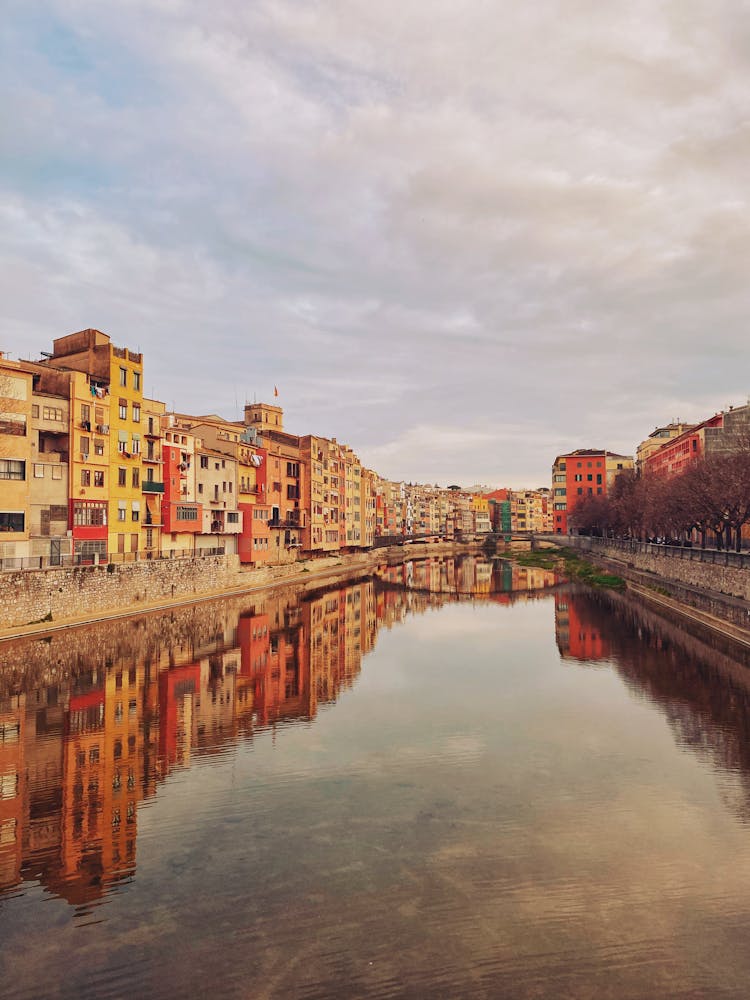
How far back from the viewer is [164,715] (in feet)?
88.4

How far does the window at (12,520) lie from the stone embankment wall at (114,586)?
227 inches

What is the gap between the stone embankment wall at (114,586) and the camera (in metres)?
40.7

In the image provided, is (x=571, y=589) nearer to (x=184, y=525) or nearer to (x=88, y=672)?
(x=184, y=525)

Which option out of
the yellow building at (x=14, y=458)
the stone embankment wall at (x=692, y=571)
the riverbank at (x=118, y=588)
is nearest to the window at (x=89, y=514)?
the yellow building at (x=14, y=458)

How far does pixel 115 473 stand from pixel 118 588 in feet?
38.8

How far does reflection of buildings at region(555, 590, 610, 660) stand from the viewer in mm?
42031

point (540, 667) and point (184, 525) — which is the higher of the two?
point (184, 525)

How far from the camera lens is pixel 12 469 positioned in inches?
1794

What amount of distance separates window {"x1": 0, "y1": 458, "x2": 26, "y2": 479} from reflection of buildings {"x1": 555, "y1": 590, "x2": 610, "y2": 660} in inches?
1654

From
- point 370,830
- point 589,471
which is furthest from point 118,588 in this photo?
point 589,471

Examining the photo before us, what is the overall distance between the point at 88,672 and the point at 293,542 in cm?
5910

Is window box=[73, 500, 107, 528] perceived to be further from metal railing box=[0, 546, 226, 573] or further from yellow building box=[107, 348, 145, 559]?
metal railing box=[0, 546, 226, 573]

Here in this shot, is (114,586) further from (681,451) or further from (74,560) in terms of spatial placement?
(681,451)

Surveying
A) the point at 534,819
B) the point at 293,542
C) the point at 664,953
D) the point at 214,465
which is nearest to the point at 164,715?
the point at 534,819
